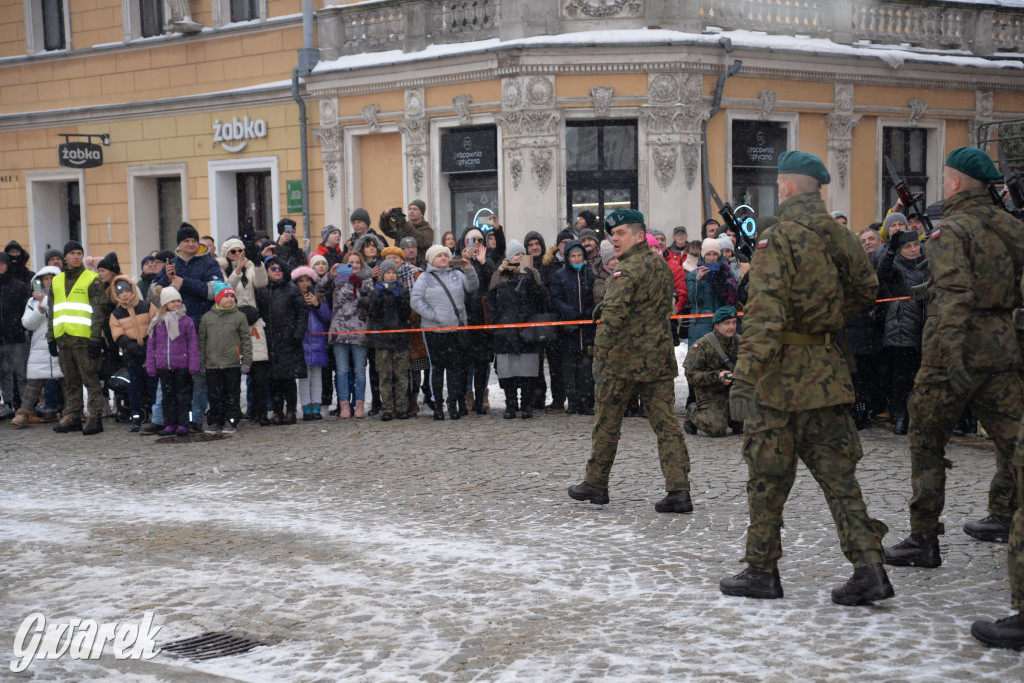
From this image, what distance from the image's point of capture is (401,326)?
13.1m

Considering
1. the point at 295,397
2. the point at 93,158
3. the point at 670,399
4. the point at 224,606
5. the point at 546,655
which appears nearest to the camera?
the point at 546,655

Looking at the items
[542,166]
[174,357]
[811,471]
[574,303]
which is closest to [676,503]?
[811,471]

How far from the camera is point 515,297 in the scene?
43.0ft

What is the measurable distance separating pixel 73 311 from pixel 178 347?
1.45 meters

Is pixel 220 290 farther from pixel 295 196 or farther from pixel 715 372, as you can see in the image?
pixel 295 196

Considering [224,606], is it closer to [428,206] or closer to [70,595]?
[70,595]

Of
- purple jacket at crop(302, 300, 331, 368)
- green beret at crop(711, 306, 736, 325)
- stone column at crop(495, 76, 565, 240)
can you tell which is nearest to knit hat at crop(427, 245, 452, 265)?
purple jacket at crop(302, 300, 331, 368)

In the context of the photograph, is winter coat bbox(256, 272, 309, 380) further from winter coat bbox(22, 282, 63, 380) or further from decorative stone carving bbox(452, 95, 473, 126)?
decorative stone carving bbox(452, 95, 473, 126)

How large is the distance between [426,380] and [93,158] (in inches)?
554

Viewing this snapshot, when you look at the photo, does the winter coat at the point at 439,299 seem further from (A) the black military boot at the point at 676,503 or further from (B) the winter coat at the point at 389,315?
(A) the black military boot at the point at 676,503

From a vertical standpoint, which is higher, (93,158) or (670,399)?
(93,158)

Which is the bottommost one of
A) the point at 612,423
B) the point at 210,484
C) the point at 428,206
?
the point at 210,484

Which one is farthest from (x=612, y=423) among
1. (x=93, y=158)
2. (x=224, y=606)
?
(x=93, y=158)

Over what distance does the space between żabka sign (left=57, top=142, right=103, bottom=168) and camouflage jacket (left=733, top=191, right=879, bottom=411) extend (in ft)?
68.7
